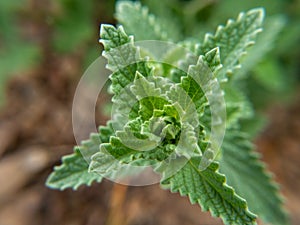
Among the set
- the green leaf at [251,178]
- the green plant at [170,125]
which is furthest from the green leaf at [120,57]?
the green leaf at [251,178]

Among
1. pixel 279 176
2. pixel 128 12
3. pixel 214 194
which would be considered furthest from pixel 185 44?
pixel 279 176

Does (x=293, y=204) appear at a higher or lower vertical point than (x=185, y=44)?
lower

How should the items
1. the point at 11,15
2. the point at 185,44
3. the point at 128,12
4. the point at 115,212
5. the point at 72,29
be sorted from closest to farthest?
the point at 185,44
the point at 128,12
the point at 115,212
the point at 72,29
the point at 11,15

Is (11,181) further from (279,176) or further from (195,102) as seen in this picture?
(195,102)

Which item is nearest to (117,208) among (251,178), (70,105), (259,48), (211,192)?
(70,105)

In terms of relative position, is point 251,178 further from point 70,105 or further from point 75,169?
point 70,105

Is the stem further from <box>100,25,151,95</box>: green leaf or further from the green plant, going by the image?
<box>100,25,151,95</box>: green leaf
